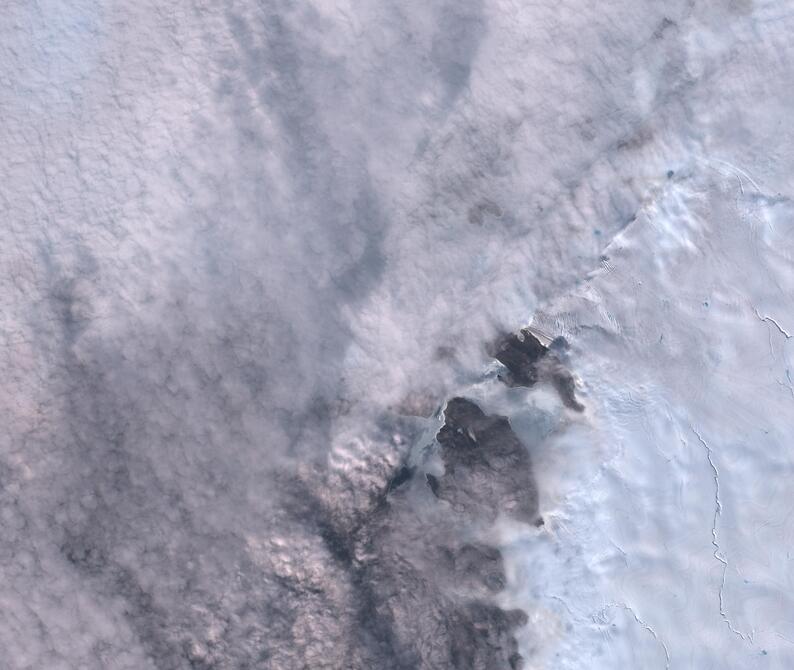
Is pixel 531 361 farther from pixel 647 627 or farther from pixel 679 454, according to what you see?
pixel 647 627

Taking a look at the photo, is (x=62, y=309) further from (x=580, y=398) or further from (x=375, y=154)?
(x=580, y=398)

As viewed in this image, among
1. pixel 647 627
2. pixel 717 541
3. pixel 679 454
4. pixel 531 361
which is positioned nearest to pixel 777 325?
pixel 679 454

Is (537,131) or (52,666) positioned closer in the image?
(52,666)

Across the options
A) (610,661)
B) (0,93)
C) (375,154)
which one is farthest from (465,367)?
(0,93)

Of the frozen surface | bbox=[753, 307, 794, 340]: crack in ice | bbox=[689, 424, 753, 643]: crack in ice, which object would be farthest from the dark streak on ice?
bbox=[753, 307, 794, 340]: crack in ice

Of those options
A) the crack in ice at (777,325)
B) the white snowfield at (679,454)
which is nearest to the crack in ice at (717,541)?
the white snowfield at (679,454)

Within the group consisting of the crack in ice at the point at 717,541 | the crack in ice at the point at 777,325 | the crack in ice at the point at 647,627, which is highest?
the crack in ice at the point at 777,325

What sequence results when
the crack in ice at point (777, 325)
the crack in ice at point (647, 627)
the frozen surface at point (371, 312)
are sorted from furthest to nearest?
the crack in ice at point (777, 325) → the crack in ice at point (647, 627) → the frozen surface at point (371, 312)

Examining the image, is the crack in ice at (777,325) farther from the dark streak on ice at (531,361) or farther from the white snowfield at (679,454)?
the dark streak on ice at (531,361)
